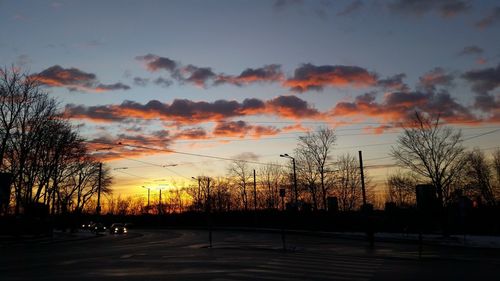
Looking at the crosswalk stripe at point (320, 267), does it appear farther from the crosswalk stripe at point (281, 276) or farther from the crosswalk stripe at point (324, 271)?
the crosswalk stripe at point (281, 276)

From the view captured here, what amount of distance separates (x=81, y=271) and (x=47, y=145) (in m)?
43.8

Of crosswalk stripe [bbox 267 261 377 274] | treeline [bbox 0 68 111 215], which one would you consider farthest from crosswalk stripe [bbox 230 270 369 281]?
treeline [bbox 0 68 111 215]

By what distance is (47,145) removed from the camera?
182ft

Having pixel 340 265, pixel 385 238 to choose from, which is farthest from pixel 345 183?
pixel 340 265

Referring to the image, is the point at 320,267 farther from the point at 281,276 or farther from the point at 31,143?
the point at 31,143

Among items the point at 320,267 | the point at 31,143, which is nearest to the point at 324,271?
the point at 320,267

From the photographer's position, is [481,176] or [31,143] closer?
[31,143]

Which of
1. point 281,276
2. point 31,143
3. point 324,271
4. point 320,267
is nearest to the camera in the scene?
point 281,276

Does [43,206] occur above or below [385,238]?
above

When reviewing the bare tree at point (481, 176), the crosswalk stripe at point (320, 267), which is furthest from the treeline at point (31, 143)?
the bare tree at point (481, 176)

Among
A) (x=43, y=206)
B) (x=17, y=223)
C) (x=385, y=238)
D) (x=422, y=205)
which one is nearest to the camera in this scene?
(x=422, y=205)

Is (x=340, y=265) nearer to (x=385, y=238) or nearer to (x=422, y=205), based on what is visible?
(x=422, y=205)

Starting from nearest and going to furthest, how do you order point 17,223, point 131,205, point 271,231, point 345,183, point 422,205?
point 422,205 → point 17,223 → point 271,231 → point 345,183 → point 131,205

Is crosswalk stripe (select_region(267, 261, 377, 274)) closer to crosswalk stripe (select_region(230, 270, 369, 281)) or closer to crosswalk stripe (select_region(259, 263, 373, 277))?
crosswalk stripe (select_region(259, 263, 373, 277))
